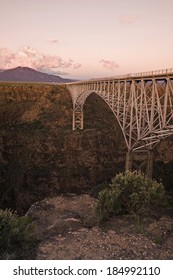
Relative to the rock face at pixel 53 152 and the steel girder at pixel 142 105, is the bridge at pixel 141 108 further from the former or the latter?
the rock face at pixel 53 152

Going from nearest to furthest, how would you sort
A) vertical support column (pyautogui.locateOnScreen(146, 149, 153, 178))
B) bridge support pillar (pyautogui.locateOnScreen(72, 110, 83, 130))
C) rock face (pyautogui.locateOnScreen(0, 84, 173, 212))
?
1. vertical support column (pyautogui.locateOnScreen(146, 149, 153, 178))
2. rock face (pyautogui.locateOnScreen(0, 84, 173, 212))
3. bridge support pillar (pyautogui.locateOnScreen(72, 110, 83, 130))

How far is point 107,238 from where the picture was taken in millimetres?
21500

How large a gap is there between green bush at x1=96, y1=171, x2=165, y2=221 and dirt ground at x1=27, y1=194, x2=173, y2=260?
0.80 meters

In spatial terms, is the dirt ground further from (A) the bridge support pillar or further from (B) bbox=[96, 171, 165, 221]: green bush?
(A) the bridge support pillar

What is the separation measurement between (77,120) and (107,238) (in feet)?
143

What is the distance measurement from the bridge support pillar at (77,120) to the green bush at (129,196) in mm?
35427

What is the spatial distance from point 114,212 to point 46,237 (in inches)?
232

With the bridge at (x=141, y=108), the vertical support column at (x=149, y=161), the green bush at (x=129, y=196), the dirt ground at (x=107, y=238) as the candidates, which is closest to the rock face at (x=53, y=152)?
the bridge at (x=141, y=108)

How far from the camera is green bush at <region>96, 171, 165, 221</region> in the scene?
24.0m

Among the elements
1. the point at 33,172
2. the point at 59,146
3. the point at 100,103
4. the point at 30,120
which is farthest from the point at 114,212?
the point at 100,103

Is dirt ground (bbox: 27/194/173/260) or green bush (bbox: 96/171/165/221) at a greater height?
green bush (bbox: 96/171/165/221)

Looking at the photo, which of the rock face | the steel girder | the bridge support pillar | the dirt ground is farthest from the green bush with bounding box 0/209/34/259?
the bridge support pillar

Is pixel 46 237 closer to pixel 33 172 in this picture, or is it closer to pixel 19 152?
pixel 33 172

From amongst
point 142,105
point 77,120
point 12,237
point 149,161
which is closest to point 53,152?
point 77,120
